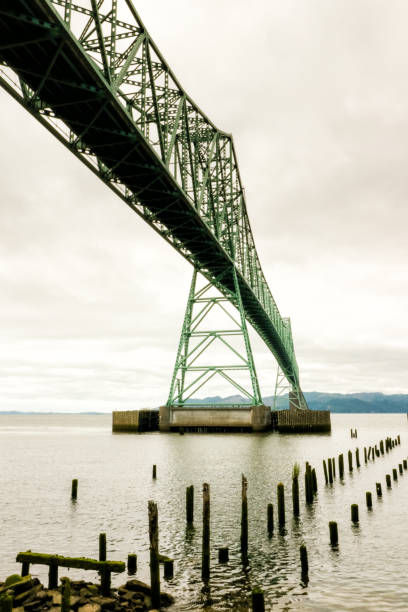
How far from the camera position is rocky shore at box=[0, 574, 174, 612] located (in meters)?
Answer: 8.25

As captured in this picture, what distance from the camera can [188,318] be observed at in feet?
163

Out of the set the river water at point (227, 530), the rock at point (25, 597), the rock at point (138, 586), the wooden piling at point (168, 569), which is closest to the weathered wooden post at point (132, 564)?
the river water at point (227, 530)

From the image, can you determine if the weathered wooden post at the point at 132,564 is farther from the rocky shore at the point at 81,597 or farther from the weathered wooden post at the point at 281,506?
the weathered wooden post at the point at 281,506

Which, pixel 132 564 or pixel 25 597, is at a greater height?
pixel 25 597

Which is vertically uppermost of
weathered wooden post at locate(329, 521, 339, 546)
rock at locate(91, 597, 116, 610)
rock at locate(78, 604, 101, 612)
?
rock at locate(78, 604, 101, 612)

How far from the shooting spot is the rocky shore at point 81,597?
325 inches

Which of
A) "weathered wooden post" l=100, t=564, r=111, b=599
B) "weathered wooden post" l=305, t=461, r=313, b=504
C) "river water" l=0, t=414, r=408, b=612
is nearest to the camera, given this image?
"weathered wooden post" l=100, t=564, r=111, b=599

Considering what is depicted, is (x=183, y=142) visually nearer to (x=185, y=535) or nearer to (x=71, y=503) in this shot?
(x=71, y=503)

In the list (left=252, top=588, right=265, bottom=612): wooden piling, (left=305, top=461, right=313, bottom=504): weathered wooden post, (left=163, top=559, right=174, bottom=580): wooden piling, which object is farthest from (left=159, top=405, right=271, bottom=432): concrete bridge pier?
(left=252, top=588, right=265, bottom=612): wooden piling

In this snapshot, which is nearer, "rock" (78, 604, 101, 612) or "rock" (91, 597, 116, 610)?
"rock" (78, 604, 101, 612)

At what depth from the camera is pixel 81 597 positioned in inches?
337

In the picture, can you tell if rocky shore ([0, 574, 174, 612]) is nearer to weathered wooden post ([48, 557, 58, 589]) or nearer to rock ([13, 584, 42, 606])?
rock ([13, 584, 42, 606])

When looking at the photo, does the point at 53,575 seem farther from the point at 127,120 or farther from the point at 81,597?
the point at 127,120

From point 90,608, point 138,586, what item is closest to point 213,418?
point 138,586
